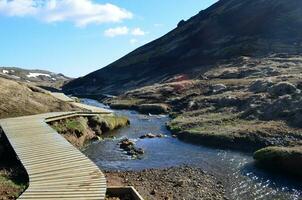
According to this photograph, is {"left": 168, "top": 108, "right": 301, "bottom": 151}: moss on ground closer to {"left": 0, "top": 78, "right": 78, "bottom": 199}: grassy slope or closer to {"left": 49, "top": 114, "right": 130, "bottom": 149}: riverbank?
{"left": 49, "top": 114, "right": 130, "bottom": 149}: riverbank

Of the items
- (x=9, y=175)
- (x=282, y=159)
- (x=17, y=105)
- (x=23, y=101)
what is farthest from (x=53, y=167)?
(x=23, y=101)

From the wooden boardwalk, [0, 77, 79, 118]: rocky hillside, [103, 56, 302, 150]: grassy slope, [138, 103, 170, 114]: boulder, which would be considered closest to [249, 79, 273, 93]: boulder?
[103, 56, 302, 150]: grassy slope

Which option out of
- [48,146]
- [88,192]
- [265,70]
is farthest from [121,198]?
[265,70]

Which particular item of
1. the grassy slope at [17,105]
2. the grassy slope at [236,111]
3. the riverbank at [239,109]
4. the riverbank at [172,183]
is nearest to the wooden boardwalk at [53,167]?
the grassy slope at [17,105]

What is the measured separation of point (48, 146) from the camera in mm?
37250

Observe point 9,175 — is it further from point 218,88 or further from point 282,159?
point 218,88

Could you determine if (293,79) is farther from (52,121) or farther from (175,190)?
(175,190)

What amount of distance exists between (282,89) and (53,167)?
4826cm

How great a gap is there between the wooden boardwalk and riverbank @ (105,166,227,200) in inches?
186

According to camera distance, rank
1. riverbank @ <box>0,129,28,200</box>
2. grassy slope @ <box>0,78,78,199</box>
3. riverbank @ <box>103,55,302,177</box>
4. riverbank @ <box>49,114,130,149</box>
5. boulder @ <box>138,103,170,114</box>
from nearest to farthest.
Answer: riverbank @ <box>0,129,28,200</box>, grassy slope @ <box>0,78,78,199</box>, riverbank @ <box>103,55,302,177</box>, riverbank @ <box>49,114,130,149</box>, boulder @ <box>138,103,170,114</box>

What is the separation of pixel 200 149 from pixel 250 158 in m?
7.09

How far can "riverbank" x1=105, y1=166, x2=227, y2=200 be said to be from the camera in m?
33.5

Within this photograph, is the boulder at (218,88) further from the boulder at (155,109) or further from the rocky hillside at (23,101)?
the rocky hillside at (23,101)

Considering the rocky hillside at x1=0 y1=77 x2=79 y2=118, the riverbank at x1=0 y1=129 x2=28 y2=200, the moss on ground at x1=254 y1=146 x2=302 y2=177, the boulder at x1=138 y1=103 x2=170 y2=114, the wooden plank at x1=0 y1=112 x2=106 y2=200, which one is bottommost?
the boulder at x1=138 y1=103 x2=170 y2=114
